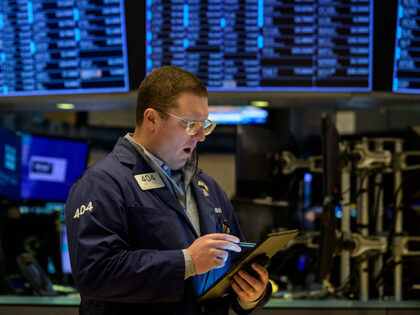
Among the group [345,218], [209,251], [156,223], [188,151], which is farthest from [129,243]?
[345,218]

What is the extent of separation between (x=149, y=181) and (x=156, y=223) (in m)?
0.14

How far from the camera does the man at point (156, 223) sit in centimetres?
143

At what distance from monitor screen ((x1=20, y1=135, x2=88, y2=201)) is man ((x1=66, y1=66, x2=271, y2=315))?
164 centimetres

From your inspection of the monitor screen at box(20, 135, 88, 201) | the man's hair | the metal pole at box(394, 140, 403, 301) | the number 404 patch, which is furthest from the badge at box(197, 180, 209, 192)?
the monitor screen at box(20, 135, 88, 201)

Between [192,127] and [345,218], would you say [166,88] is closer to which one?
[192,127]

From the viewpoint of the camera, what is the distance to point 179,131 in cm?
164

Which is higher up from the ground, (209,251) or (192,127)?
(192,127)

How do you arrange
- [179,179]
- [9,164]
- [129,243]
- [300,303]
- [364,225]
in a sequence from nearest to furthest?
[129,243] → [179,179] → [300,303] → [364,225] → [9,164]

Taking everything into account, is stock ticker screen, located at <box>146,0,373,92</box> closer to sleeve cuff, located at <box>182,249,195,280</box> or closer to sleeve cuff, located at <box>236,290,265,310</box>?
sleeve cuff, located at <box>236,290,265,310</box>

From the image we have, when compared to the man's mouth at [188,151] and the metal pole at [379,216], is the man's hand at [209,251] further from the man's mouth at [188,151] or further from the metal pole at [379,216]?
the metal pole at [379,216]

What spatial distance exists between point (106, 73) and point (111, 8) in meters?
0.33

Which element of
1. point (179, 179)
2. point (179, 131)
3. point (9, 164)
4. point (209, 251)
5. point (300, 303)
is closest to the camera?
point (209, 251)

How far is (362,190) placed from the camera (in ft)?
8.61

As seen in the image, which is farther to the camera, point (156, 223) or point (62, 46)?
point (62, 46)
